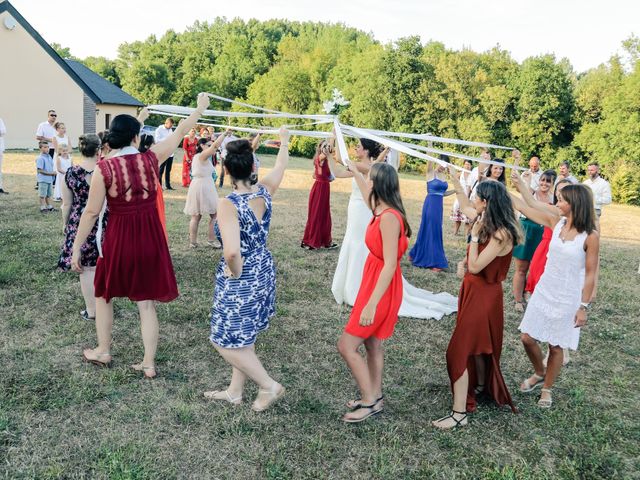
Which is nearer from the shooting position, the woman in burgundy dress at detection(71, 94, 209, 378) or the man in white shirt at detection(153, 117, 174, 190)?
the woman in burgundy dress at detection(71, 94, 209, 378)

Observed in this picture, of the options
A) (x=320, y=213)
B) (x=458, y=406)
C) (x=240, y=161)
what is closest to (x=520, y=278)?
(x=458, y=406)

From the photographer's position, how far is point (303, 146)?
115 feet

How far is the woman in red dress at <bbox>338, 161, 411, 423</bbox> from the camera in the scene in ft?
11.3

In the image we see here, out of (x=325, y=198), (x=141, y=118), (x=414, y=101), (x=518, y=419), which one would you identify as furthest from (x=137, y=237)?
(x=414, y=101)

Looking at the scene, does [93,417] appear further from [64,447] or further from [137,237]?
[137,237]

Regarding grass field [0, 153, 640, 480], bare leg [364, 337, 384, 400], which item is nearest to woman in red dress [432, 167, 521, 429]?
grass field [0, 153, 640, 480]

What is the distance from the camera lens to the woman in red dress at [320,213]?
30.3 ft

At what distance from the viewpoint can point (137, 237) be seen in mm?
3953

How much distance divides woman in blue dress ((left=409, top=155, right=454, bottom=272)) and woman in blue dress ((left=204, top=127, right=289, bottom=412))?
523 cm

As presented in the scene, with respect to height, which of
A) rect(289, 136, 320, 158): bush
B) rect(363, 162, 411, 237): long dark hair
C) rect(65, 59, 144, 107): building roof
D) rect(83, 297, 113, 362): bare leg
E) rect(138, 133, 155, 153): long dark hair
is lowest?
rect(83, 297, 113, 362): bare leg

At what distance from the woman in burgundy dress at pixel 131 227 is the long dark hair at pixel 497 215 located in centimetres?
243

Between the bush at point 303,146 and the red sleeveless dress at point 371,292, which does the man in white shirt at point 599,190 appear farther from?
the bush at point 303,146

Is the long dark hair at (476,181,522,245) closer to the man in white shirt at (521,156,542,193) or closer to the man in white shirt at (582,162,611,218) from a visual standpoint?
the man in white shirt at (521,156,542,193)

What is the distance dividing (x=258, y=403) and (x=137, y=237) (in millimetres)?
1639
